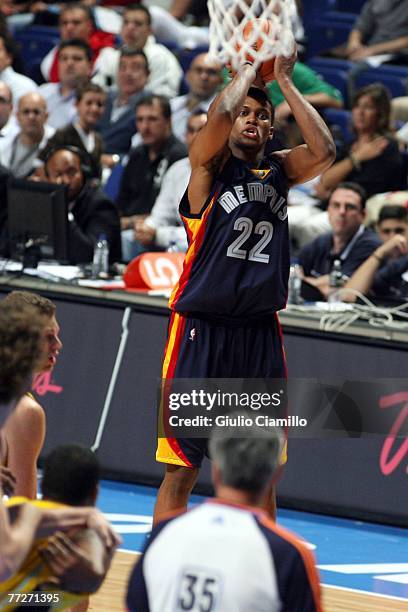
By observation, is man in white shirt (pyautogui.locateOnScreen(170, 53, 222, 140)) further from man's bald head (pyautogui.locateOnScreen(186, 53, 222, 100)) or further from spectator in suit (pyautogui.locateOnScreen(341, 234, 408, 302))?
spectator in suit (pyautogui.locateOnScreen(341, 234, 408, 302))

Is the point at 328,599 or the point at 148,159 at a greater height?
the point at 148,159

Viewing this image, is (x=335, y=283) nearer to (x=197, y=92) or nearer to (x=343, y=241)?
(x=343, y=241)

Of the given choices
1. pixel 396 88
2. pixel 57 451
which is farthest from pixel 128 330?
pixel 396 88

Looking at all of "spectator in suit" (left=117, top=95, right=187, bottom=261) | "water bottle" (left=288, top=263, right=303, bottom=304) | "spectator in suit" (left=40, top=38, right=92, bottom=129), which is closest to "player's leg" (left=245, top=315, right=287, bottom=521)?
"water bottle" (left=288, top=263, right=303, bottom=304)

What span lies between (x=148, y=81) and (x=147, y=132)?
2.24 metres

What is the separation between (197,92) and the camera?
41.5 feet

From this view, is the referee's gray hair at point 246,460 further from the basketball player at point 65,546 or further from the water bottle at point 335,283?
the water bottle at point 335,283

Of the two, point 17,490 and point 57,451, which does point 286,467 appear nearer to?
point 17,490

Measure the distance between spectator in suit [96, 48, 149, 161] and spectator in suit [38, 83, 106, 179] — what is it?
0.50 m

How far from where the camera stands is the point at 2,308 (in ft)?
14.0

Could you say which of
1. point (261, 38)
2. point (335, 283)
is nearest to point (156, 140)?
point (335, 283)

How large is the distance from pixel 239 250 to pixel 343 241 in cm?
426

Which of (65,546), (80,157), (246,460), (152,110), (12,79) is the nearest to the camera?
(246,460)

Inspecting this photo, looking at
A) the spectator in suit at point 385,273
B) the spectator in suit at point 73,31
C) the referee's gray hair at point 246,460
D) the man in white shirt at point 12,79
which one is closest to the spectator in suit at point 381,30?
the spectator in suit at point 73,31
